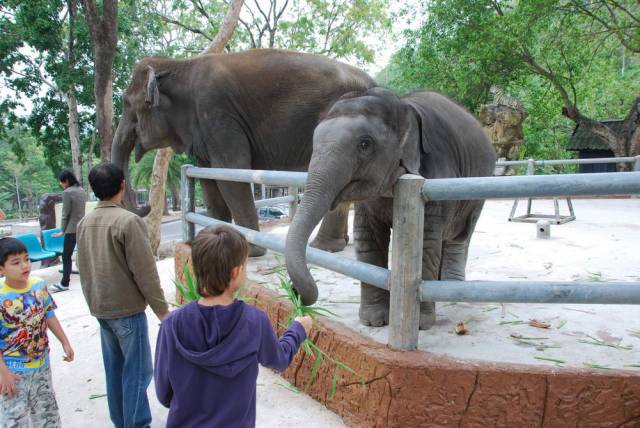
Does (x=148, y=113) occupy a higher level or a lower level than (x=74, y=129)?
lower

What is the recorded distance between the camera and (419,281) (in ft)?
7.29

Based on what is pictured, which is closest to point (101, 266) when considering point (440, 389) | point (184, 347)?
point (184, 347)

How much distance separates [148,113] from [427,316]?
3.33m

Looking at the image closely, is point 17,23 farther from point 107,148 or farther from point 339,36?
point 339,36

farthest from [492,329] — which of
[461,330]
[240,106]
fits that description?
[240,106]

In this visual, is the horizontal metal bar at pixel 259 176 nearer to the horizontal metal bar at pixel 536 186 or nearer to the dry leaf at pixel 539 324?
the horizontal metal bar at pixel 536 186

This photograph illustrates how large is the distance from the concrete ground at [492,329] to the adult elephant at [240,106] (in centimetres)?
95

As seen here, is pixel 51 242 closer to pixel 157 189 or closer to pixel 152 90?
pixel 157 189

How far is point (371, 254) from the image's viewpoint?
9.52 ft

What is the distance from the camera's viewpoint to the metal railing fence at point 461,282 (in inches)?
77.1

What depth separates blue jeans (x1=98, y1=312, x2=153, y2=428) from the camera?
100.0 inches

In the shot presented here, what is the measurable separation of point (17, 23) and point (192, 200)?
41.1 feet

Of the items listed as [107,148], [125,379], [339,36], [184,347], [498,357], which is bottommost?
[125,379]

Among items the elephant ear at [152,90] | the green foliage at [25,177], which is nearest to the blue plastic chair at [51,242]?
the elephant ear at [152,90]
